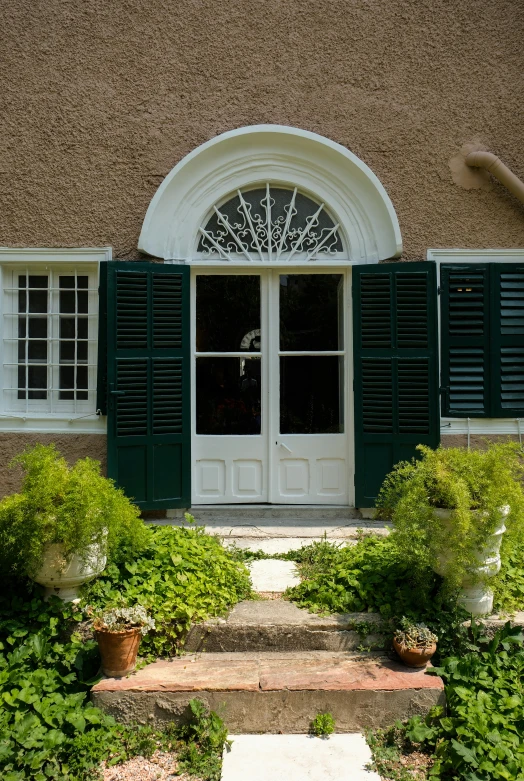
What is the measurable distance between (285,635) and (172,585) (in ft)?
2.56

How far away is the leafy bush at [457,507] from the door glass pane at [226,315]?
2.90 metres

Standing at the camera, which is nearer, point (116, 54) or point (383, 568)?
point (383, 568)

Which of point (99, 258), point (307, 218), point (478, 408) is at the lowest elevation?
point (478, 408)

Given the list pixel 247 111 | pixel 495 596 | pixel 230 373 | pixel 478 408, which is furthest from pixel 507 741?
pixel 247 111

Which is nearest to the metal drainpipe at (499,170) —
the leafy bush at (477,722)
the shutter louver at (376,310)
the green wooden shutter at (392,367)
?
the green wooden shutter at (392,367)

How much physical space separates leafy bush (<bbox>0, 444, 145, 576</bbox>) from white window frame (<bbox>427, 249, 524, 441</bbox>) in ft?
11.9

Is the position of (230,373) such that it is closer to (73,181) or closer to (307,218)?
(307,218)

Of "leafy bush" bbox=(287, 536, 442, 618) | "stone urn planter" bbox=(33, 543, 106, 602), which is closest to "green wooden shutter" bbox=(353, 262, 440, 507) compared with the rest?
"leafy bush" bbox=(287, 536, 442, 618)

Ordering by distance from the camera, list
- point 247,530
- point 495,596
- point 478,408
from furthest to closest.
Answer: point 478,408 → point 247,530 → point 495,596

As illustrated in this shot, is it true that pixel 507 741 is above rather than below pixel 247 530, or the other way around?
below

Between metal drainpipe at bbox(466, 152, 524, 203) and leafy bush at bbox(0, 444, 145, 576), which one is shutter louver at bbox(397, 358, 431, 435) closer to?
metal drainpipe at bbox(466, 152, 524, 203)

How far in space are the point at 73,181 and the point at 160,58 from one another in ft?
4.80

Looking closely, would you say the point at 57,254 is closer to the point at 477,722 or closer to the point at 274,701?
the point at 274,701

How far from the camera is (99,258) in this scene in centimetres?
625
